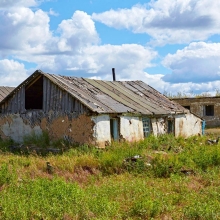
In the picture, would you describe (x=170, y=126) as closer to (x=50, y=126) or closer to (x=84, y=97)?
(x=84, y=97)

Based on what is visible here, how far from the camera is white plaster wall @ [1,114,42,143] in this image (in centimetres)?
1798

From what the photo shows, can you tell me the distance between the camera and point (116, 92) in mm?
19984

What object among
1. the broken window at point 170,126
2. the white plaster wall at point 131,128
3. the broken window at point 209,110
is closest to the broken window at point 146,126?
the white plaster wall at point 131,128

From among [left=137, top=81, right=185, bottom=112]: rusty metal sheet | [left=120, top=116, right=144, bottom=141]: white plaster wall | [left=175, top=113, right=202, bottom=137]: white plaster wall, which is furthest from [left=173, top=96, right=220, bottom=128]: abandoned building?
[left=120, top=116, right=144, bottom=141]: white plaster wall

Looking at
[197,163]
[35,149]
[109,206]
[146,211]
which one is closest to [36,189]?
[109,206]

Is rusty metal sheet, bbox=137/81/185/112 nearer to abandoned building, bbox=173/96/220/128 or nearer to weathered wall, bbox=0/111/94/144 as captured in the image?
weathered wall, bbox=0/111/94/144

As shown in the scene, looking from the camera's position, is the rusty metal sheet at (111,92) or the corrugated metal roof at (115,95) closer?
the corrugated metal roof at (115,95)

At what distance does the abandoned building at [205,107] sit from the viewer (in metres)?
29.2

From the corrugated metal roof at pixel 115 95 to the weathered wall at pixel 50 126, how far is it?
0.94 metres

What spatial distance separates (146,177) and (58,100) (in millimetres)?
7333

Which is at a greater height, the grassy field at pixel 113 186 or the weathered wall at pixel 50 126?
the weathered wall at pixel 50 126

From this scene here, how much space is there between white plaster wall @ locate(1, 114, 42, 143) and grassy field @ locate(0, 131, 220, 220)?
3.00m

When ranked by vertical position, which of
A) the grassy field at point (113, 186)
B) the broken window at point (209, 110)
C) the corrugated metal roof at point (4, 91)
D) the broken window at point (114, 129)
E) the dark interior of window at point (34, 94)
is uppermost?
the corrugated metal roof at point (4, 91)

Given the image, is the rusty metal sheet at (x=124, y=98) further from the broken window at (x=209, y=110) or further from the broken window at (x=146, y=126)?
the broken window at (x=209, y=110)
